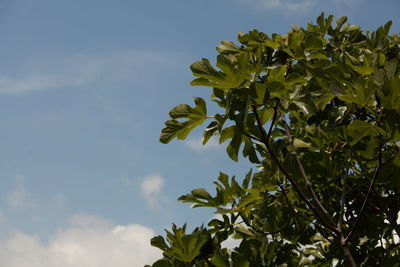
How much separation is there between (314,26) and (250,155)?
237 cm

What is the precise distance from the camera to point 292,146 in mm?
2537

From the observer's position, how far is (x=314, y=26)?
4.18 m

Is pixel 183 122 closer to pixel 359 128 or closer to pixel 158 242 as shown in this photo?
pixel 158 242

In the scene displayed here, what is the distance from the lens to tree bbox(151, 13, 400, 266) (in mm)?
2141

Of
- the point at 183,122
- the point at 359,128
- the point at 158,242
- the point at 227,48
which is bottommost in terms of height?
the point at 158,242

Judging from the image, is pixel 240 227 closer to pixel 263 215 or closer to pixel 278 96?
pixel 263 215

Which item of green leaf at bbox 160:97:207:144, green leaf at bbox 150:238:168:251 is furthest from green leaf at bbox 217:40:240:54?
green leaf at bbox 150:238:168:251

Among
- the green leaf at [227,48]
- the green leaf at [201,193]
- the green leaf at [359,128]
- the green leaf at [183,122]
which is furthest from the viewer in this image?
the green leaf at [227,48]

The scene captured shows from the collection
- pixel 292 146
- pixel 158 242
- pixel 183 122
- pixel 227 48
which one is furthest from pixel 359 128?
pixel 158 242

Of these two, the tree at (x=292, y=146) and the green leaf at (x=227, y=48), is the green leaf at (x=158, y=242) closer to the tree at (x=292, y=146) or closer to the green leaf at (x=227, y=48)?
the tree at (x=292, y=146)

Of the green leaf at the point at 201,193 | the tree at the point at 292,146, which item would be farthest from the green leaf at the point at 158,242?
the green leaf at the point at 201,193

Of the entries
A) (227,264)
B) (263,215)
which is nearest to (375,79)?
(263,215)

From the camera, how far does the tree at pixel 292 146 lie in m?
2.14

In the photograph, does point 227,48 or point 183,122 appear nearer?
point 183,122
